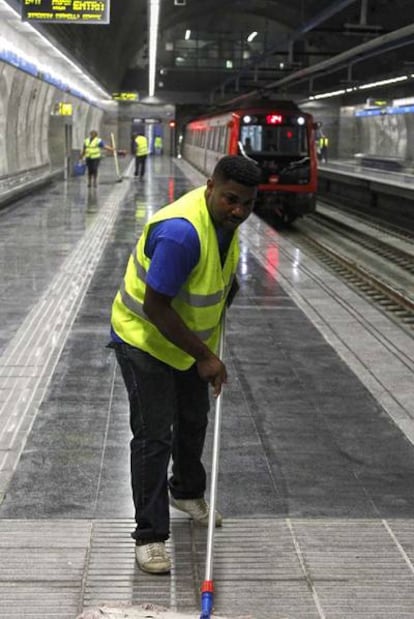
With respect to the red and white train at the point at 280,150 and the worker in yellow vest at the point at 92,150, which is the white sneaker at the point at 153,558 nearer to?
the red and white train at the point at 280,150

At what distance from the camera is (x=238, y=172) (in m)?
2.90

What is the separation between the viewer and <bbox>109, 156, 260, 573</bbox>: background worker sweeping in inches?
114

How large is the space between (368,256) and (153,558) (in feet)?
39.4

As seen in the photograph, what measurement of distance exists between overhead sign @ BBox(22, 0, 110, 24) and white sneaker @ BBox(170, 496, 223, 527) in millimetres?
10869

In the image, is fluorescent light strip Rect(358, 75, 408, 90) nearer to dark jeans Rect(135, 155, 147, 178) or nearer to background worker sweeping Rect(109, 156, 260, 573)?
dark jeans Rect(135, 155, 147, 178)

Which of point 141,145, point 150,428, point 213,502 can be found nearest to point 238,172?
point 150,428

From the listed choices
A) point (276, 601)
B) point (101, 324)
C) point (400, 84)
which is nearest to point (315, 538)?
point (276, 601)

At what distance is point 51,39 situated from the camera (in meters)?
17.9

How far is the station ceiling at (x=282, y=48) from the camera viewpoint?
59.9ft

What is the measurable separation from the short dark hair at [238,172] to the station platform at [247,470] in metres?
1.48

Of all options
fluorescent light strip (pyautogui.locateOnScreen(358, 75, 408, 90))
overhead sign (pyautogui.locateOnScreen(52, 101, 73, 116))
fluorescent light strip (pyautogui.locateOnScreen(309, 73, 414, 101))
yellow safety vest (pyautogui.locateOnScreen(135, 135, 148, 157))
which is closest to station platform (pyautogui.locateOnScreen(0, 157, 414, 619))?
fluorescent light strip (pyautogui.locateOnScreen(358, 75, 408, 90))

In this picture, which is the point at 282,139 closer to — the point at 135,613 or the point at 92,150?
the point at 92,150

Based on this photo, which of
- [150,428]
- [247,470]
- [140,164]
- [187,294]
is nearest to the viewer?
[187,294]

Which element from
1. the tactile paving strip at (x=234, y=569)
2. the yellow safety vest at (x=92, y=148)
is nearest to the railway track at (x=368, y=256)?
the tactile paving strip at (x=234, y=569)
